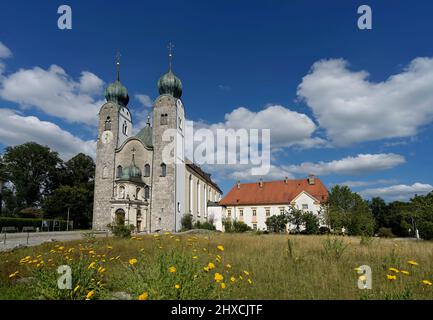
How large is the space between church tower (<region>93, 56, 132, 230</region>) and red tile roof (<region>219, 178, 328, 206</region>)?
20702mm

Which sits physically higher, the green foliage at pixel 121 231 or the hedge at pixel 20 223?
the green foliage at pixel 121 231

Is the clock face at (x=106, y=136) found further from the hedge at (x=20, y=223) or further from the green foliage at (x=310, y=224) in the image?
the green foliage at (x=310, y=224)

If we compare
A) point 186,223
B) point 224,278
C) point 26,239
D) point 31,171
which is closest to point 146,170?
point 186,223

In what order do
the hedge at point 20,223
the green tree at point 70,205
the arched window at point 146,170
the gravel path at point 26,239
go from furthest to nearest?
the green tree at point 70,205, the arched window at point 146,170, the hedge at point 20,223, the gravel path at point 26,239

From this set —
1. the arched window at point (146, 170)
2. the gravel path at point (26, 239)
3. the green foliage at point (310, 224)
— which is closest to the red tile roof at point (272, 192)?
the green foliage at point (310, 224)

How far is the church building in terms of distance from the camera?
3741 centimetres

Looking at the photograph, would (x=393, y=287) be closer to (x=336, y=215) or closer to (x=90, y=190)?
(x=336, y=215)

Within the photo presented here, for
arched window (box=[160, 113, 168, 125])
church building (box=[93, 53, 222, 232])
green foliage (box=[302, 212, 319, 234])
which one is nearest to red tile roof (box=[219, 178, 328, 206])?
church building (box=[93, 53, 222, 232])

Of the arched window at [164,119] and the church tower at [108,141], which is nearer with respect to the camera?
A: the church tower at [108,141]

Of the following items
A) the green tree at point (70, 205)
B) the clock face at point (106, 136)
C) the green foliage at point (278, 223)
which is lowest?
the green foliage at point (278, 223)

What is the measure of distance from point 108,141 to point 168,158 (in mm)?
9641

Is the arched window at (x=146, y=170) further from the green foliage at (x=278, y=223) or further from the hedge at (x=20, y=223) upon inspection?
the green foliage at (x=278, y=223)

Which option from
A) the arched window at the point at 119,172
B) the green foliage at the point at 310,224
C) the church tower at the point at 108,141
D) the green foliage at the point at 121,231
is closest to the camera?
the green foliage at the point at 121,231

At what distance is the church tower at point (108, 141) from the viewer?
1563 inches
